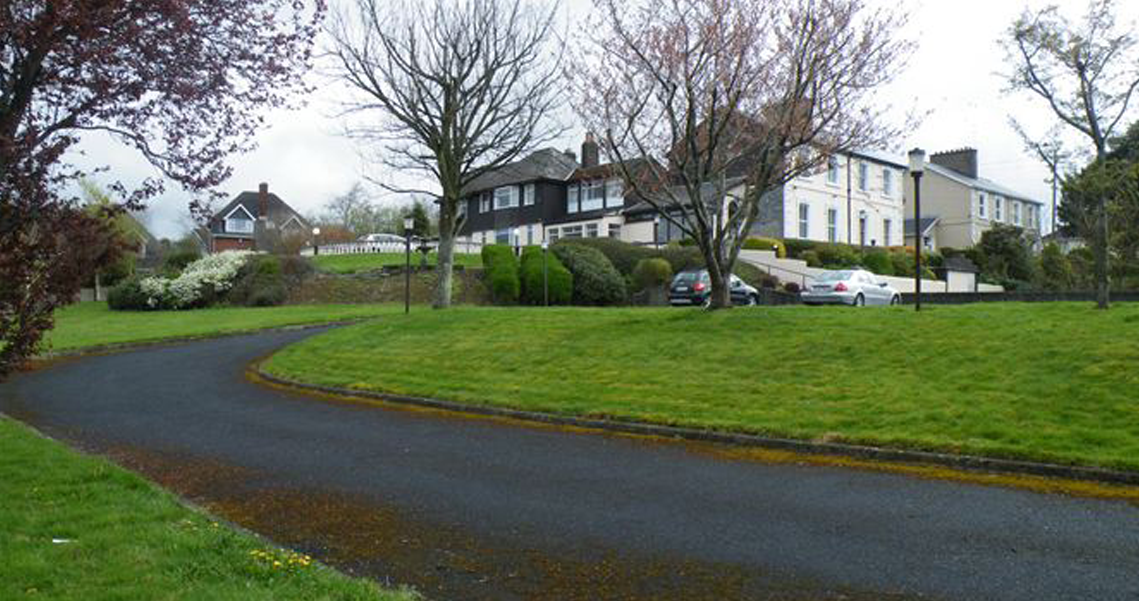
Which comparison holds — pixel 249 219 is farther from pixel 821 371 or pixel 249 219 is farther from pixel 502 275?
pixel 821 371

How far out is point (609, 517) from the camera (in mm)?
7891

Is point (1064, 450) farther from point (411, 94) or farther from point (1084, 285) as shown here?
point (1084, 285)

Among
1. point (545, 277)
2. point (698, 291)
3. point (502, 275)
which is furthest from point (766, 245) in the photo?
point (502, 275)

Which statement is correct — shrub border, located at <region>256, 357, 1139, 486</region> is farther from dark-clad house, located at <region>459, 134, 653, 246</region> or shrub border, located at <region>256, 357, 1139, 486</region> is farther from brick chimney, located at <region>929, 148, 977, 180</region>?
brick chimney, located at <region>929, 148, 977, 180</region>

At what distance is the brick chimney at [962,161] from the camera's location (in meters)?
67.4

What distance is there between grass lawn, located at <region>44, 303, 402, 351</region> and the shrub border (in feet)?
51.2

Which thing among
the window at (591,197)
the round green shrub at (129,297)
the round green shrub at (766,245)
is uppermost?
the window at (591,197)

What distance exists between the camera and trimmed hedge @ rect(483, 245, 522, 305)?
127ft

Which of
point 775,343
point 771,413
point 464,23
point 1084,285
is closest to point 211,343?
point 464,23

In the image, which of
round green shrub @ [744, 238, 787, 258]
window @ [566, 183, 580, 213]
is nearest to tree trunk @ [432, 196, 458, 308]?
round green shrub @ [744, 238, 787, 258]

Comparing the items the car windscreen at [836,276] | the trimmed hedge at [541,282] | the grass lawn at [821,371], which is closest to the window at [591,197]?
the trimmed hedge at [541,282]

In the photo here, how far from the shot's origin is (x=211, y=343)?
2766 cm

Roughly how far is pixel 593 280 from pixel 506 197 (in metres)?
26.1

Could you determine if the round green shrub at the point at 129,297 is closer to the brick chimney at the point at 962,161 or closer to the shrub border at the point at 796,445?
the shrub border at the point at 796,445
